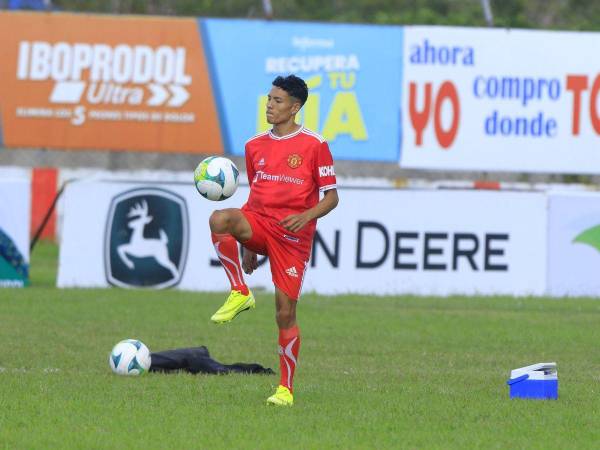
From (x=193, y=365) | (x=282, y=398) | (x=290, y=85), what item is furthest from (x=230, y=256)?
(x=193, y=365)

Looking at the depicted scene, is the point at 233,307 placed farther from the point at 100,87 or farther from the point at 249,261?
the point at 100,87

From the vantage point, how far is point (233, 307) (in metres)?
9.70

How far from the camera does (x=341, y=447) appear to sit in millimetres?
8172

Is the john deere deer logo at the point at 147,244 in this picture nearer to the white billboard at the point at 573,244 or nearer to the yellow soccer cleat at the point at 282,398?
the white billboard at the point at 573,244

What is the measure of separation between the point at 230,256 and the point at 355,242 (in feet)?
28.8

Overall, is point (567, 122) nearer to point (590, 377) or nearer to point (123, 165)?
point (123, 165)

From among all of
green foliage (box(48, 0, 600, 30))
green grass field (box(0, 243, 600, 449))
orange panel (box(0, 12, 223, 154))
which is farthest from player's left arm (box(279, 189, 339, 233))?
green foliage (box(48, 0, 600, 30))

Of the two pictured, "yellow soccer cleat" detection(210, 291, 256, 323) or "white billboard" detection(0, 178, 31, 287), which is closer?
"yellow soccer cleat" detection(210, 291, 256, 323)

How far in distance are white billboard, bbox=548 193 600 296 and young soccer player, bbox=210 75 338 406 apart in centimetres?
935

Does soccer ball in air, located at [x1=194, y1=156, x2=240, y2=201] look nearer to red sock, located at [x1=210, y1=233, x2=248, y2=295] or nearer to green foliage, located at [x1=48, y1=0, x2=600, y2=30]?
red sock, located at [x1=210, y1=233, x2=248, y2=295]

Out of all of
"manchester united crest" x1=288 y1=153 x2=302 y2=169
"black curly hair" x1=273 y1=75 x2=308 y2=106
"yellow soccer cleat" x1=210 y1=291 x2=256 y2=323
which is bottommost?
"yellow soccer cleat" x1=210 y1=291 x2=256 y2=323

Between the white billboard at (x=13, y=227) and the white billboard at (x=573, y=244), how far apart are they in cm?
664

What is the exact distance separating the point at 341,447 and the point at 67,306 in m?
8.52

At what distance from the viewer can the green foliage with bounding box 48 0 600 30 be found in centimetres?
2473
